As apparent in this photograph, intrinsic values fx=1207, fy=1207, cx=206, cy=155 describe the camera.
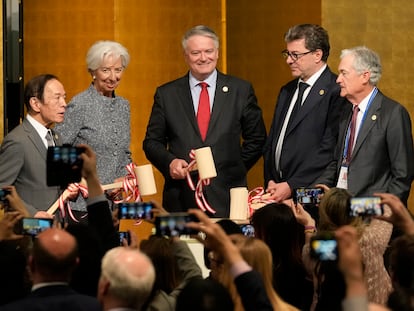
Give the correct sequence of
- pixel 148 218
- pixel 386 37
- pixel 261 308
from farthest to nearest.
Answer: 1. pixel 386 37
2. pixel 148 218
3. pixel 261 308

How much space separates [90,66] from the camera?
7.32 m

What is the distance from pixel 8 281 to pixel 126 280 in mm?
602

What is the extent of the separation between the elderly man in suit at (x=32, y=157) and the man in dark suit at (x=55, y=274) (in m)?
2.43

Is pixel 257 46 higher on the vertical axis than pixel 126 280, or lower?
higher

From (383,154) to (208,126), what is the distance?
107cm

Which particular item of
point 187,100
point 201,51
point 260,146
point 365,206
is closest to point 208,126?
point 187,100

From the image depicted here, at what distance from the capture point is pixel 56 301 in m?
3.92

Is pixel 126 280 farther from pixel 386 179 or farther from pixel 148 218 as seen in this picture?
pixel 386 179

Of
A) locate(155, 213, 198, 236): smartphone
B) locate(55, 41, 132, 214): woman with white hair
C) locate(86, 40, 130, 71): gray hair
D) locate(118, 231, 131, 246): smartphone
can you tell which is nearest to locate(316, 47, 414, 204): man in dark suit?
locate(55, 41, 132, 214): woman with white hair

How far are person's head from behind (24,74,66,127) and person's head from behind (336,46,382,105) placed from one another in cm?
162

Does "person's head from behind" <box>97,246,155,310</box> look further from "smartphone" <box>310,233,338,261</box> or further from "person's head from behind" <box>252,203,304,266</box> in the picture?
"person's head from behind" <box>252,203,304,266</box>

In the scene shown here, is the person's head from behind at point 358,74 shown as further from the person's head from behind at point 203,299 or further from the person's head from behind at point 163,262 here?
the person's head from behind at point 203,299

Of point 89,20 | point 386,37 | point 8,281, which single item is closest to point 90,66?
point 89,20

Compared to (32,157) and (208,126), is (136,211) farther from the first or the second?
(208,126)
